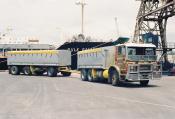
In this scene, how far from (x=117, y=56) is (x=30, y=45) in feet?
132

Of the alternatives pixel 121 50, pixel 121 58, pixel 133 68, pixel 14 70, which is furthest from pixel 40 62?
pixel 133 68

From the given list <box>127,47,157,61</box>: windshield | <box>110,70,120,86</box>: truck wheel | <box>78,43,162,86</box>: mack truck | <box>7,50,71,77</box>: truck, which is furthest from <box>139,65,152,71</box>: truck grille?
<box>7,50,71,77</box>: truck

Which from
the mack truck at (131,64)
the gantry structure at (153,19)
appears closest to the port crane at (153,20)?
the gantry structure at (153,19)

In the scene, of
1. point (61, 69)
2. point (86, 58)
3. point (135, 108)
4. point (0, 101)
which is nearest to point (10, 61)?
point (61, 69)

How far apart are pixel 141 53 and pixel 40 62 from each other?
1807 centimetres

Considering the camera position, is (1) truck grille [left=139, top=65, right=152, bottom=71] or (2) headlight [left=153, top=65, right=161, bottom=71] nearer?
(1) truck grille [left=139, top=65, right=152, bottom=71]

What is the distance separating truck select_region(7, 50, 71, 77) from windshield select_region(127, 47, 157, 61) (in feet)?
48.4

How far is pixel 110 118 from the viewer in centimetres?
1180

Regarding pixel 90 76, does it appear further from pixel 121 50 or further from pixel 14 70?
pixel 14 70

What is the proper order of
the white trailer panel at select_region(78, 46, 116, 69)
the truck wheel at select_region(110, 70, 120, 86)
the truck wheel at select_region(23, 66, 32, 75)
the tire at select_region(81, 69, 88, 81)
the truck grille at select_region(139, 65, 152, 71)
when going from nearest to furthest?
1. the truck grille at select_region(139, 65, 152, 71)
2. the truck wheel at select_region(110, 70, 120, 86)
3. the white trailer panel at select_region(78, 46, 116, 69)
4. the tire at select_region(81, 69, 88, 81)
5. the truck wheel at select_region(23, 66, 32, 75)

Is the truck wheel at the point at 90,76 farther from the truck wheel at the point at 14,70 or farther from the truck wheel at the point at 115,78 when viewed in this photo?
the truck wheel at the point at 14,70

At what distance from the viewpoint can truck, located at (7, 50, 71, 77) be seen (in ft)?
130

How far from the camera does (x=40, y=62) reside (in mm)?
41656

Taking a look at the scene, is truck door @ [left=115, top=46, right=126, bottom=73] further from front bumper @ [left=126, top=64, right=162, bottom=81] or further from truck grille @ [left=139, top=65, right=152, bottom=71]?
truck grille @ [left=139, top=65, right=152, bottom=71]
